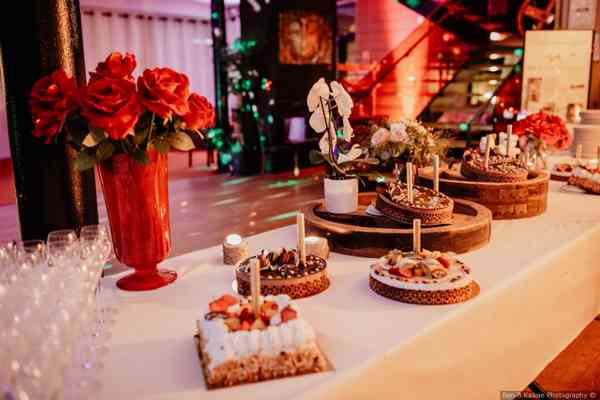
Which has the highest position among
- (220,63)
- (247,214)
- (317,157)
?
(220,63)

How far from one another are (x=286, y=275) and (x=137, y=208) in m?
0.47

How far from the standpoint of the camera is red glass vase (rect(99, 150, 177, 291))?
1.59m

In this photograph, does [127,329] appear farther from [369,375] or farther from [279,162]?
[279,162]

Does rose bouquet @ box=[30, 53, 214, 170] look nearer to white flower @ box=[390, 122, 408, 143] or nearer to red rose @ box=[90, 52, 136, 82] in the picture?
red rose @ box=[90, 52, 136, 82]

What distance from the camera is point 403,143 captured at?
2.27 meters

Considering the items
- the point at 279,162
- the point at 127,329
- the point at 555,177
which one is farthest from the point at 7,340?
the point at 279,162

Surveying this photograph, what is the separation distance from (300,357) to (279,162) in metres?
8.24

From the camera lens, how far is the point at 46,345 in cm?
92

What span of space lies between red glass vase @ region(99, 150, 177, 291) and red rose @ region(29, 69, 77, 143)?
0.56 feet

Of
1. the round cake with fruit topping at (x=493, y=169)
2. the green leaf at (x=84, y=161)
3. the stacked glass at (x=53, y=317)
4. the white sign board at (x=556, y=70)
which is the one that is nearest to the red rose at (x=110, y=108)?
the green leaf at (x=84, y=161)

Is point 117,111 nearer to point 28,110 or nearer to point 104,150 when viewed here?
point 104,150

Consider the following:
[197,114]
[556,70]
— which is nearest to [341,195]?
[197,114]

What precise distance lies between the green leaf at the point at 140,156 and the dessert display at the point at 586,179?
2518mm

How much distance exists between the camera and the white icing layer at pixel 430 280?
154 cm
